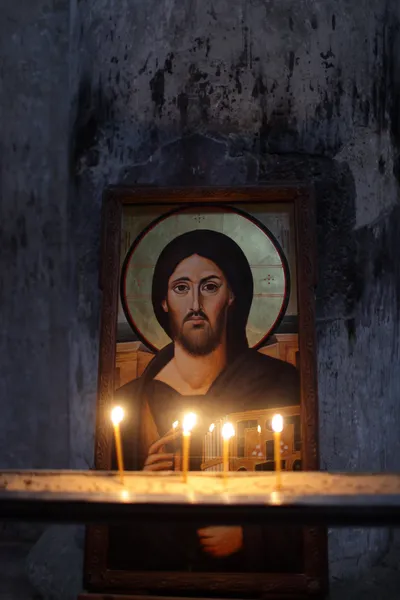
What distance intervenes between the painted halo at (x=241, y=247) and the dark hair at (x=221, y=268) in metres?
0.02

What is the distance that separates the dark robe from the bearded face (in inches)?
4.4

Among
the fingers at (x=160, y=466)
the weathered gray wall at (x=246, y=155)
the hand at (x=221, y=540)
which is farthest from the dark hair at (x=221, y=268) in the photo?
the hand at (x=221, y=540)

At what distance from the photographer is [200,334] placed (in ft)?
10.1

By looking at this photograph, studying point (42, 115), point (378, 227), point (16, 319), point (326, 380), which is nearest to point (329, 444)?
point (326, 380)

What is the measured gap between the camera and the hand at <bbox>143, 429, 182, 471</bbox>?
9.57ft

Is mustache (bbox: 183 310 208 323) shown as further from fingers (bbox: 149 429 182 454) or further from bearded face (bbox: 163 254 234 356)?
fingers (bbox: 149 429 182 454)

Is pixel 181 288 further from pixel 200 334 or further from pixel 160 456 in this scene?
pixel 160 456

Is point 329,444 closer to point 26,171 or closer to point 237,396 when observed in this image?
point 237,396

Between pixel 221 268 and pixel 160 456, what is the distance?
3.09 feet

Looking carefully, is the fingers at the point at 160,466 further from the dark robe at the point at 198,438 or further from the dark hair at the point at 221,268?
the dark hair at the point at 221,268

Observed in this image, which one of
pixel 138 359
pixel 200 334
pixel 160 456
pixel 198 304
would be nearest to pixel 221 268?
pixel 198 304

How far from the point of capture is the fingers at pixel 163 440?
2949 mm

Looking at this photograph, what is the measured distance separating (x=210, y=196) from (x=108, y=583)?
184 centimetres

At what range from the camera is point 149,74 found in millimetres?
3336
